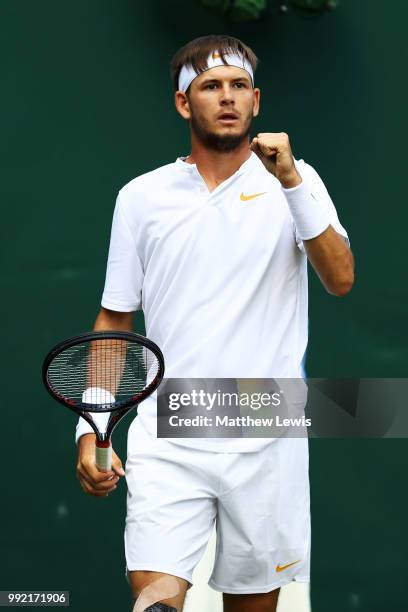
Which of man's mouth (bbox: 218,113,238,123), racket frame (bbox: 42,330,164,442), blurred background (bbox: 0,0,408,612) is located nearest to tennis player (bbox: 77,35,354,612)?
man's mouth (bbox: 218,113,238,123)

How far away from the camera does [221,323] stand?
3.32 metres

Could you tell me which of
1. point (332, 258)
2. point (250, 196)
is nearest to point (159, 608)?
point (332, 258)

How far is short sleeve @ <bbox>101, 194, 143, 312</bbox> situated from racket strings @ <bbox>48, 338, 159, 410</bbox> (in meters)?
0.21

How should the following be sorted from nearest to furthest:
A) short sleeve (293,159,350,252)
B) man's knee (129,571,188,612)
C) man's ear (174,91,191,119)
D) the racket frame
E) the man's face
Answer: the racket frame
man's knee (129,571,188,612)
short sleeve (293,159,350,252)
the man's face
man's ear (174,91,191,119)

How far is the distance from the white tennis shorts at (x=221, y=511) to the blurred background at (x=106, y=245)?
1085mm

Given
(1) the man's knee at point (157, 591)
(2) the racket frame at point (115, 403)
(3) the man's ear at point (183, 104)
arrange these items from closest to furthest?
1. (2) the racket frame at point (115, 403)
2. (1) the man's knee at point (157, 591)
3. (3) the man's ear at point (183, 104)

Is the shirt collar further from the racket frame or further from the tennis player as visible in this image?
the racket frame

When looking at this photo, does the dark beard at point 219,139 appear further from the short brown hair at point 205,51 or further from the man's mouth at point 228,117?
the short brown hair at point 205,51

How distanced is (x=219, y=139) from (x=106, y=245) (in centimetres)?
118

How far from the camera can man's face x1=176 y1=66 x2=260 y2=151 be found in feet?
11.1

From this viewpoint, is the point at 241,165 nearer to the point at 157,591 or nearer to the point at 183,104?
the point at 183,104

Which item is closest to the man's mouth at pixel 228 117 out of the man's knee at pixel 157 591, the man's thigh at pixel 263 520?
the man's thigh at pixel 263 520

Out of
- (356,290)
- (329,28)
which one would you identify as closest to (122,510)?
(356,290)

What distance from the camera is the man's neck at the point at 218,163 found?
345 centimetres
